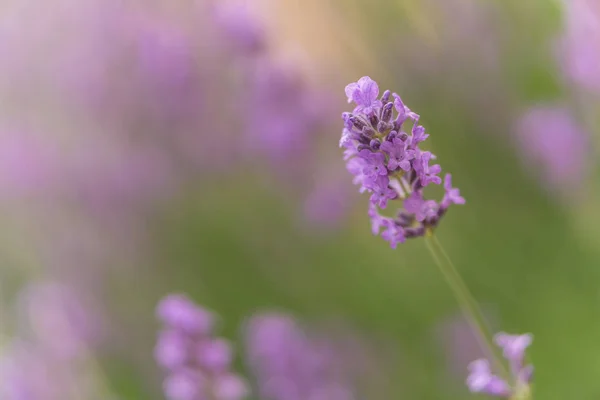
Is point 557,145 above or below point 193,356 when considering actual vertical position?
above

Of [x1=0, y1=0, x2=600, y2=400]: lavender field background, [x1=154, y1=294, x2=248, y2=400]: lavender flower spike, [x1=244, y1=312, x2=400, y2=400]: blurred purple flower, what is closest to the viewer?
[x1=154, y1=294, x2=248, y2=400]: lavender flower spike

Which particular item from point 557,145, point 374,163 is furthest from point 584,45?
point 374,163

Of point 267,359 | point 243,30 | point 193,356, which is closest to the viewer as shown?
point 193,356

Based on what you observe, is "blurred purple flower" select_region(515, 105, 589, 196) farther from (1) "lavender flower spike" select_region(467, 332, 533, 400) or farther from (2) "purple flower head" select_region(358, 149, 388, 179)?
(2) "purple flower head" select_region(358, 149, 388, 179)

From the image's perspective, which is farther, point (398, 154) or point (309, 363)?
point (309, 363)

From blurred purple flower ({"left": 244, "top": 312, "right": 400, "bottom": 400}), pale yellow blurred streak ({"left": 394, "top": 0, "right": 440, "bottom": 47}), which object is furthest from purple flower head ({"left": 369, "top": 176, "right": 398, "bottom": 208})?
pale yellow blurred streak ({"left": 394, "top": 0, "right": 440, "bottom": 47})

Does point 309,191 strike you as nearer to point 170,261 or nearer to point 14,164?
point 170,261

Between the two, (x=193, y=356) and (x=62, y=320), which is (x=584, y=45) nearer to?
(x=193, y=356)
